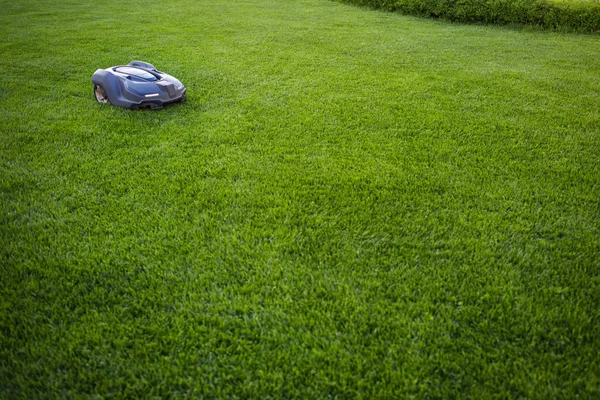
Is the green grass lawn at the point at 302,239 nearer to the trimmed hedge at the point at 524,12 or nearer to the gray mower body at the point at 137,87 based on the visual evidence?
the gray mower body at the point at 137,87

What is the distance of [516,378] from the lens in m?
1.68

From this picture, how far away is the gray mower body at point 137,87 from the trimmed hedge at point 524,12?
7530 millimetres

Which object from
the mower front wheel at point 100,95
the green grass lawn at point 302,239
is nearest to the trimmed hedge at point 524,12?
the green grass lawn at point 302,239

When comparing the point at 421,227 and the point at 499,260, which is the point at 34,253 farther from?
the point at 499,260

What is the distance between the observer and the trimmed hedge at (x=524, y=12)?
26.3 feet

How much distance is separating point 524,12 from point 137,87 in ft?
27.1

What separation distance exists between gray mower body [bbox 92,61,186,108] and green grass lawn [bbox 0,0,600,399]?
0.42 feet

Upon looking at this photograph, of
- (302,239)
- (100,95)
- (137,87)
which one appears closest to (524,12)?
(137,87)

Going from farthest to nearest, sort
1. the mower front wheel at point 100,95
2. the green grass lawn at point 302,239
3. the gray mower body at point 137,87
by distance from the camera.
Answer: the mower front wheel at point 100,95, the gray mower body at point 137,87, the green grass lawn at point 302,239

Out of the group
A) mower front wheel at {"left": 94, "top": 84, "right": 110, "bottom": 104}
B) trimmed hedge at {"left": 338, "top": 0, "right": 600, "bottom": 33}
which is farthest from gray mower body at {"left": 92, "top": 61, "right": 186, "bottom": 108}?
trimmed hedge at {"left": 338, "top": 0, "right": 600, "bottom": 33}

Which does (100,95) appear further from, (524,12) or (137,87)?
(524,12)

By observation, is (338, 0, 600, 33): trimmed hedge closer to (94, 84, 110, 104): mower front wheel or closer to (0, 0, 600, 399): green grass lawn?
(0, 0, 600, 399): green grass lawn

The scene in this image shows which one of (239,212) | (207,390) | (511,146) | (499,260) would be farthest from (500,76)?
(207,390)

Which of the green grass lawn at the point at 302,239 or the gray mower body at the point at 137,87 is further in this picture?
the gray mower body at the point at 137,87
